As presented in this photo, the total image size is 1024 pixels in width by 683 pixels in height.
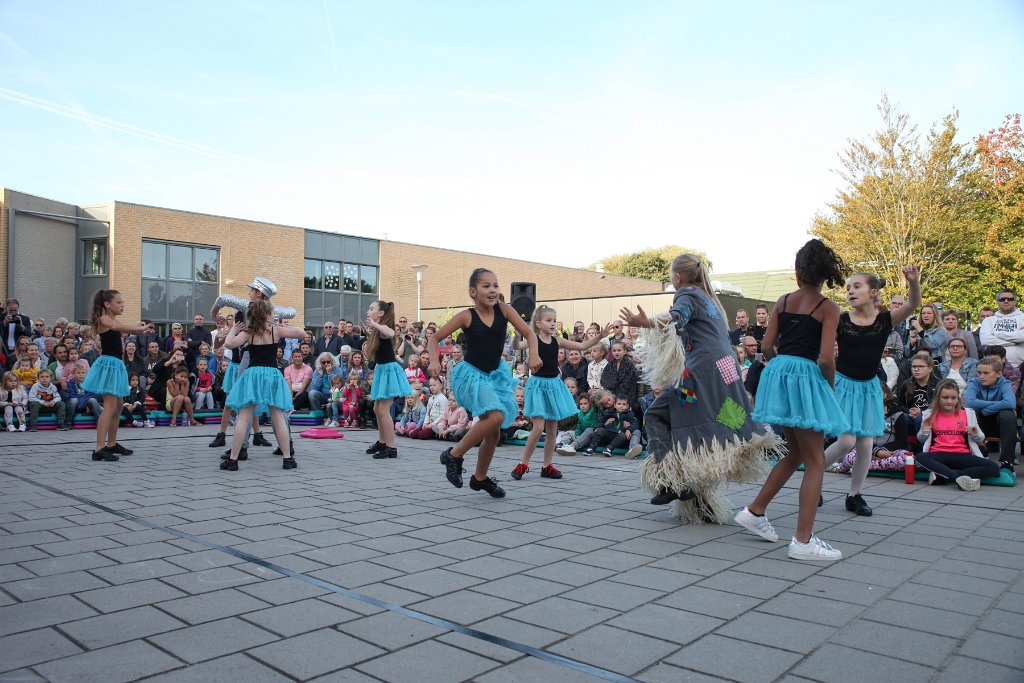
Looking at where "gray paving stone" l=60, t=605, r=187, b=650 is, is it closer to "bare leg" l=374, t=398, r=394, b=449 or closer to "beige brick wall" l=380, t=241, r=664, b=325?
"bare leg" l=374, t=398, r=394, b=449

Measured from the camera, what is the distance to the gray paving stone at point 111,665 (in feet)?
8.84

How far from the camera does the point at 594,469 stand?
340 inches

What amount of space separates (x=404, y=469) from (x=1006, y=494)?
5700 millimetres

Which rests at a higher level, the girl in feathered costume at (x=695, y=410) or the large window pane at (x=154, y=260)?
the large window pane at (x=154, y=260)

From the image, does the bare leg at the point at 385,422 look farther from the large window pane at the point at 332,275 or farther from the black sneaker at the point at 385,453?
the large window pane at the point at 332,275

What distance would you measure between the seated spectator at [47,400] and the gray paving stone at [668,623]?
480 inches

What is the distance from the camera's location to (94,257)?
1118 inches

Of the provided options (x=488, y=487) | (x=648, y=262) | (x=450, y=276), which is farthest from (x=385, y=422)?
(x=648, y=262)

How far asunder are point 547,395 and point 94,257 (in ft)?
85.9

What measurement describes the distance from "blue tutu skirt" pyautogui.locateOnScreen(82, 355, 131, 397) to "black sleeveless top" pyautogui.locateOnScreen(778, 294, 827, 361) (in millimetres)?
6985

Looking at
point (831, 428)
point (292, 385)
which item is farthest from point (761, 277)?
point (831, 428)

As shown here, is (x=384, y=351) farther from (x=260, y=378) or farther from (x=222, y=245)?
(x=222, y=245)

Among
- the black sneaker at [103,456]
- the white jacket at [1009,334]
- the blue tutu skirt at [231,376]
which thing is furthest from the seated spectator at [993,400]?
the black sneaker at [103,456]

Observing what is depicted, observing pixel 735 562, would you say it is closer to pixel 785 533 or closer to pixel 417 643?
pixel 785 533
